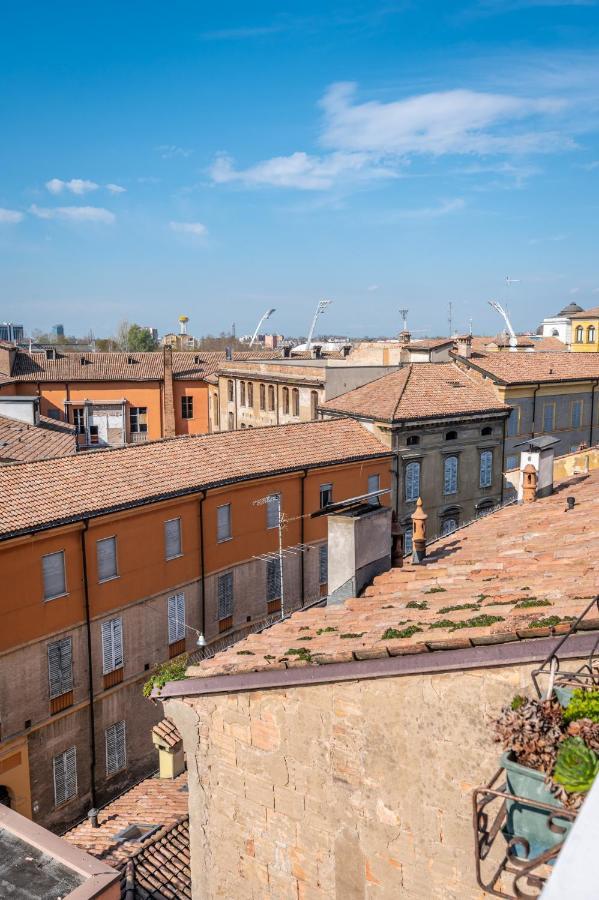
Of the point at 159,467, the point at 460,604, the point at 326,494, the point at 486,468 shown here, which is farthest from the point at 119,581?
the point at 486,468

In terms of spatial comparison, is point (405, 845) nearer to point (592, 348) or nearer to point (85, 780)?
point (85, 780)

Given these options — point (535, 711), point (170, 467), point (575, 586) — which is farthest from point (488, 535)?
point (170, 467)

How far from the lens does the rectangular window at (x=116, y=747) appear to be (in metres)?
22.1

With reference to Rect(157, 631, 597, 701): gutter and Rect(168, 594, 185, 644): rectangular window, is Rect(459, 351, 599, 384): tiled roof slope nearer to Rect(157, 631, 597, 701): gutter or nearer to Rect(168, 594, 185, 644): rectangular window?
Rect(168, 594, 185, 644): rectangular window

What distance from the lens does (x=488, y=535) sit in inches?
560

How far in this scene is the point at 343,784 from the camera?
8.13 meters

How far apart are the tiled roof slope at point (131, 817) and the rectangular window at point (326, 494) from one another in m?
13.4

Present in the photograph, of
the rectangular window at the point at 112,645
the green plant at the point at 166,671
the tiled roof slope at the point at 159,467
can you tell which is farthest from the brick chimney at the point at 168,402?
the rectangular window at the point at 112,645

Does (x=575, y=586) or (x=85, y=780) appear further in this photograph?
(x=85, y=780)

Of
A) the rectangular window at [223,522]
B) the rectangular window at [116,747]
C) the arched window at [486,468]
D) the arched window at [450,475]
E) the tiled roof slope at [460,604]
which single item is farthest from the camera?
the arched window at [486,468]

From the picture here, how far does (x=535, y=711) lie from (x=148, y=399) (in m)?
57.0

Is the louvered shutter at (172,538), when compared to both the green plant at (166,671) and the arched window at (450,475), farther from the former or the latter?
the arched window at (450,475)

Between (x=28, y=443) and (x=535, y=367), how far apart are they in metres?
28.4

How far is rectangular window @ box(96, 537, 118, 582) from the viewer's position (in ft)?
71.8
